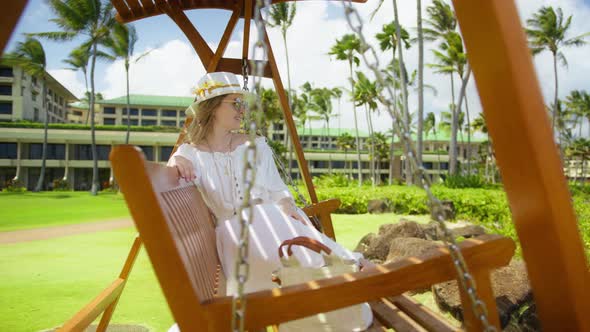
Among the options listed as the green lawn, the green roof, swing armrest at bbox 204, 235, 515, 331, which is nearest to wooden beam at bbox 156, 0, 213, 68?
the green lawn

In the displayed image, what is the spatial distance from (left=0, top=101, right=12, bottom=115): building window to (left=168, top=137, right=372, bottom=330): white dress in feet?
162

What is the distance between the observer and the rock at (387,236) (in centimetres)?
518

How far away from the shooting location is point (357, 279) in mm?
1203

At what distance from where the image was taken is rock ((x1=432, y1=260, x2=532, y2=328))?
2.88 m

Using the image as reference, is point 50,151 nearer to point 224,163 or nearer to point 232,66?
point 232,66

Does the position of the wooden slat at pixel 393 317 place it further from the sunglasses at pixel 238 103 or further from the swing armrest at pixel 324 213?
the swing armrest at pixel 324 213

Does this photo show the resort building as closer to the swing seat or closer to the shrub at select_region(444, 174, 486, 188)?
the shrub at select_region(444, 174, 486, 188)

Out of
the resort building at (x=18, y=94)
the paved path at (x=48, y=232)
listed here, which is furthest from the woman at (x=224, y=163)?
the resort building at (x=18, y=94)

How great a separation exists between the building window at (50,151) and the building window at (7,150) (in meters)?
1.28

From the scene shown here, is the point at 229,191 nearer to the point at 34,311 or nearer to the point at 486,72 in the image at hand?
the point at 486,72

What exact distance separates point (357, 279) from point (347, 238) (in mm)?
6708

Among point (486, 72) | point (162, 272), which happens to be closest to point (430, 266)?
point (486, 72)

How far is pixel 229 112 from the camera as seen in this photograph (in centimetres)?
254

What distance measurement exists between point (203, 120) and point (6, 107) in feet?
163
